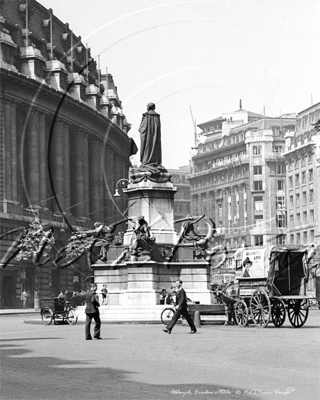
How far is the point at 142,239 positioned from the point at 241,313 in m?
8.65

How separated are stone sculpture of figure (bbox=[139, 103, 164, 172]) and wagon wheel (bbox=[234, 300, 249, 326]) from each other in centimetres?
1177

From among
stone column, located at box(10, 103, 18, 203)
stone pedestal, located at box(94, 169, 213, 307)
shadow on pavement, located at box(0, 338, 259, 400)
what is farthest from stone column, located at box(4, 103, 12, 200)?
shadow on pavement, located at box(0, 338, 259, 400)

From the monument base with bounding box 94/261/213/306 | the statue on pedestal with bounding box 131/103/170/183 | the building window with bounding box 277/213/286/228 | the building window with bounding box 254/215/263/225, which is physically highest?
the building window with bounding box 254/215/263/225

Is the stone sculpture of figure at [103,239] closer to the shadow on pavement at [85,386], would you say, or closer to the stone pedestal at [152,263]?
the stone pedestal at [152,263]

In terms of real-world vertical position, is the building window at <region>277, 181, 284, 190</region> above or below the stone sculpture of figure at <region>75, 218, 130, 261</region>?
above

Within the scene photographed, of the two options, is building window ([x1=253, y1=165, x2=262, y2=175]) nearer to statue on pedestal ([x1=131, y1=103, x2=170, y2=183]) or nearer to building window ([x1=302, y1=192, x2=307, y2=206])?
building window ([x1=302, y1=192, x2=307, y2=206])

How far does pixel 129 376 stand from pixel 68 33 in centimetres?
10479

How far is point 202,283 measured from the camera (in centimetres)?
4712

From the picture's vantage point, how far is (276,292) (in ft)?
121

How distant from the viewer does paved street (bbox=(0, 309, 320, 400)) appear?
55.1 ft


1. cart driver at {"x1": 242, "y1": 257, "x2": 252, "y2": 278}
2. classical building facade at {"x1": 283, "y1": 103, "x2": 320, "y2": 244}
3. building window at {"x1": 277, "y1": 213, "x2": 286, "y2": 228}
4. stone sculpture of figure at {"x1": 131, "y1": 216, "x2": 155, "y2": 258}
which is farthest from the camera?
building window at {"x1": 277, "y1": 213, "x2": 286, "y2": 228}

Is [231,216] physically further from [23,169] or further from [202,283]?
[202,283]

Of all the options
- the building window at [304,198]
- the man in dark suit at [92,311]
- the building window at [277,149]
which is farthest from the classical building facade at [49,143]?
the building window at [277,149]

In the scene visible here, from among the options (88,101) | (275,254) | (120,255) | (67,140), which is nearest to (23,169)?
(67,140)
